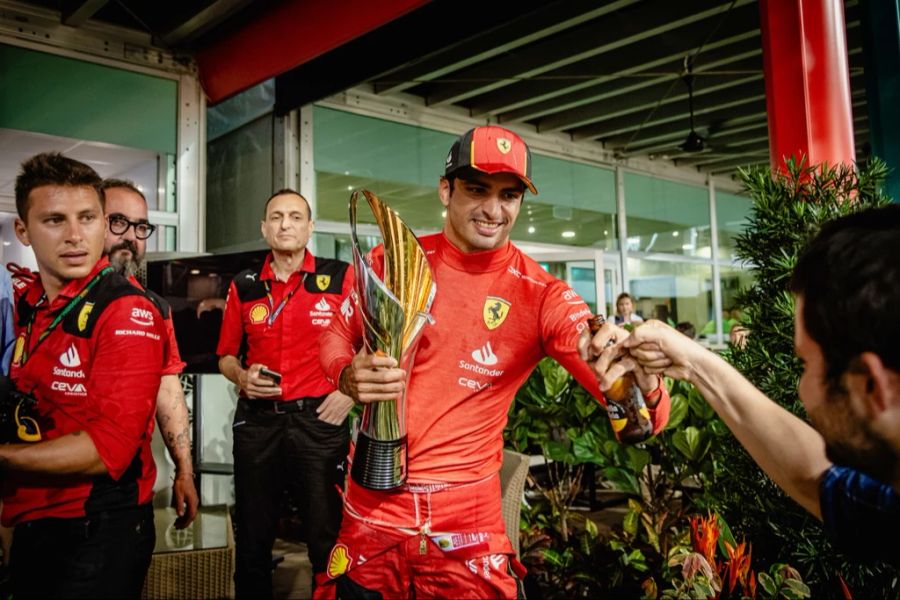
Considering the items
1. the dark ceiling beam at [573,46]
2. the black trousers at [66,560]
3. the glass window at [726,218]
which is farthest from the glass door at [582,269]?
the black trousers at [66,560]

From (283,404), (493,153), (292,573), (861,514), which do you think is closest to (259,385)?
(283,404)

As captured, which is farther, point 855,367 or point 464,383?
point 464,383

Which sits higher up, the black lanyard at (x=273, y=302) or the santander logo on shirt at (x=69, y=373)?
the black lanyard at (x=273, y=302)

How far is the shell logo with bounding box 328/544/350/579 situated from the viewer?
1.58 meters

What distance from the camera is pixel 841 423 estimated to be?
2.76 ft

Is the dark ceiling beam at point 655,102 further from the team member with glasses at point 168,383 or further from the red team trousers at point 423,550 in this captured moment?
the red team trousers at point 423,550

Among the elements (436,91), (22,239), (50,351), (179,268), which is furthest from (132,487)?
(436,91)

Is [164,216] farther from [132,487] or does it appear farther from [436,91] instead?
[132,487]

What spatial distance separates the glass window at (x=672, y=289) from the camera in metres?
10.3

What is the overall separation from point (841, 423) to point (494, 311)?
95 cm

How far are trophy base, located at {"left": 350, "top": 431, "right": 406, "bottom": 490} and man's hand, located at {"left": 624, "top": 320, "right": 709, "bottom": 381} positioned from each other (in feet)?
2.02

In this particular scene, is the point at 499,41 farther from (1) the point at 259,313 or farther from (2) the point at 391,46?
(1) the point at 259,313

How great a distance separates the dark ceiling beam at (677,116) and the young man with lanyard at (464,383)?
675 centimetres

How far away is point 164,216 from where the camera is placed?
19.2ft
